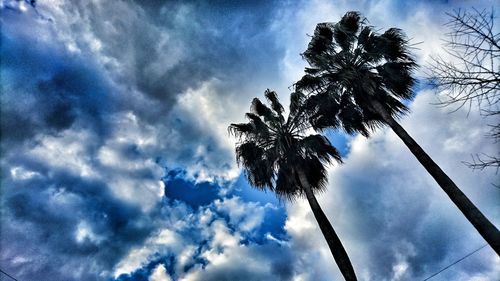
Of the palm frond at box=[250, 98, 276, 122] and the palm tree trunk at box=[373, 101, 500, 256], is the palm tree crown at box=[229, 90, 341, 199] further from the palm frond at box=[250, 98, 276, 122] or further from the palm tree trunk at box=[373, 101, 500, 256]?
the palm tree trunk at box=[373, 101, 500, 256]

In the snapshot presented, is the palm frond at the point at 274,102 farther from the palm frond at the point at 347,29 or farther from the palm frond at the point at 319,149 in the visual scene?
the palm frond at the point at 347,29

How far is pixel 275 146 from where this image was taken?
12.8m

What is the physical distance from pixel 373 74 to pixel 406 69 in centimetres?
129

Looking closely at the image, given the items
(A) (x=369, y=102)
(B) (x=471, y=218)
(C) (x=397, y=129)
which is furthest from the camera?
(A) (x=369, y=102)

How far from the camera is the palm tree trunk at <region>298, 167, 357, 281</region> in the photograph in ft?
29.0

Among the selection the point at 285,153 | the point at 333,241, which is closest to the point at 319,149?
the point at 285,153

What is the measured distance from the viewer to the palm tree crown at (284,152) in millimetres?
12320

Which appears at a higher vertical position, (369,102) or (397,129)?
(369,102)

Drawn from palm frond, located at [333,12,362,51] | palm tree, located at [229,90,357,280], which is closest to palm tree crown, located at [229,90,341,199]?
palm tree, located at [229,90,357,280]

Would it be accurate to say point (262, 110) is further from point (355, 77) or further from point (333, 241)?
point (333, 241)

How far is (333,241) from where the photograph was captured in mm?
9594

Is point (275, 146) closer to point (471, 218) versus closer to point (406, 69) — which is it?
point (406, 69)

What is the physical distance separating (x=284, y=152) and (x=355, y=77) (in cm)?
428

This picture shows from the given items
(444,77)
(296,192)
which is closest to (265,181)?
(296,192)
